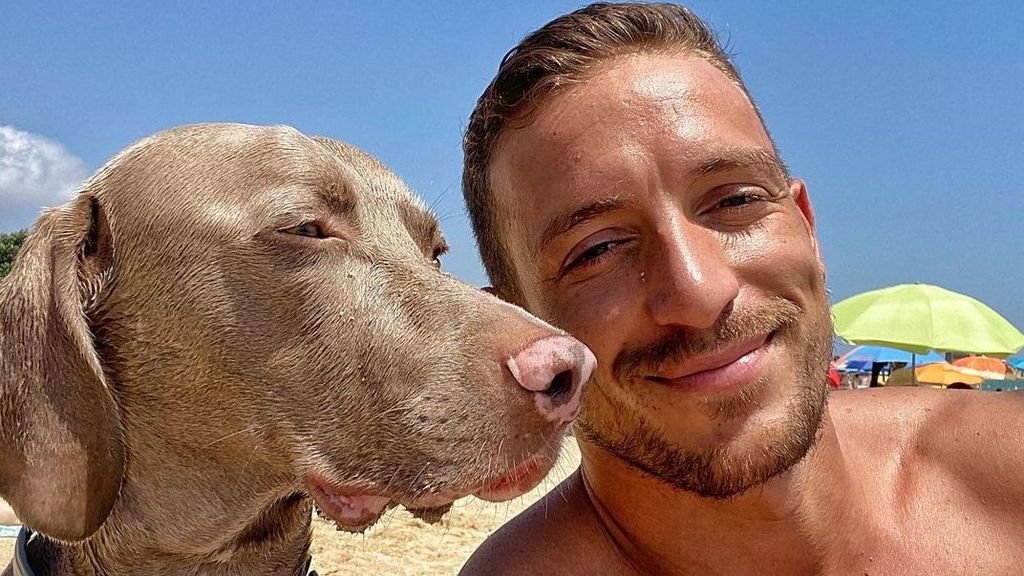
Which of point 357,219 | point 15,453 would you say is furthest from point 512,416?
point 15,453

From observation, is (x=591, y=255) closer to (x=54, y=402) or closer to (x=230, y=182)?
(x=230, y=182)

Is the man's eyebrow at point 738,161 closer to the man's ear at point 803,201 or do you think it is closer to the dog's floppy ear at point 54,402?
the man's ear at point 803,201

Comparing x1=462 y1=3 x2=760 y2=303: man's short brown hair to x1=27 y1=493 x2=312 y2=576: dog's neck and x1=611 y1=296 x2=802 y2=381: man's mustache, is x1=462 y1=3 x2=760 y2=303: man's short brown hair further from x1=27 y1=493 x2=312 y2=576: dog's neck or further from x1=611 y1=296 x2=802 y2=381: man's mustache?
x1=27 y1=493 x2=312 y2=576: dog's neck

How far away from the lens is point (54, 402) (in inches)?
102

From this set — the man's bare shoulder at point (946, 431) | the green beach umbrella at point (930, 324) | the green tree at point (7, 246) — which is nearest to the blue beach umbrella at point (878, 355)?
the green beach umbrella at point (930, 324)

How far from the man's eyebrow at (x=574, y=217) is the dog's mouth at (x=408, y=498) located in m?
0.78

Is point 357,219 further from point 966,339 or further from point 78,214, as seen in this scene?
point 966,339

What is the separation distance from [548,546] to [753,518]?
77 centimetres

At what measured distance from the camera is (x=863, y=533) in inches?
119

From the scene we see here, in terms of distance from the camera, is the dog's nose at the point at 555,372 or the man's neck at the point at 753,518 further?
the man's neck at the point at 753,518

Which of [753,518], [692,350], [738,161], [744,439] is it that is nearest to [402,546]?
[753,518]

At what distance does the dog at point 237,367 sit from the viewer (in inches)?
97.1

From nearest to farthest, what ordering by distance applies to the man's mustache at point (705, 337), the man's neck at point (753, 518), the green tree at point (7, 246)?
the man's mustache at point (705, 337)
the man's neck at point (753, 518)
the green tree at point (7, 246)

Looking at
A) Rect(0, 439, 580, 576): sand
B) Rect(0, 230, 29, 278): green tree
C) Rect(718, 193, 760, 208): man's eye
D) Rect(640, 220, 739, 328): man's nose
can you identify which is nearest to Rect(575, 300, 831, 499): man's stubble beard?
Rect(640, 220, 739, 328): man's nose
